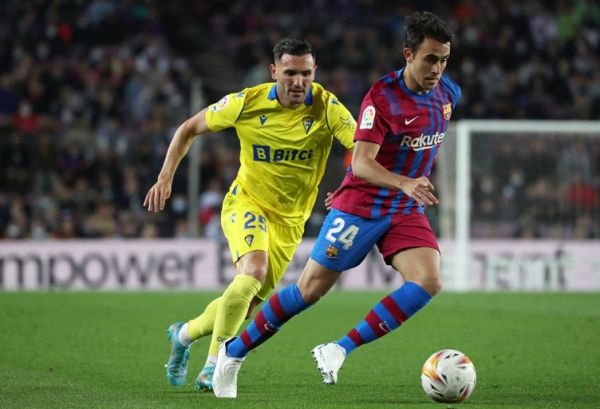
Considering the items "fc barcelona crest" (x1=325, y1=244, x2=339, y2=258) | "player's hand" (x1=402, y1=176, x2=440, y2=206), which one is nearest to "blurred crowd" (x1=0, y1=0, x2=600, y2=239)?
"fc barcelona crest" (x1=325, y1=244, x2=339, y2=258)

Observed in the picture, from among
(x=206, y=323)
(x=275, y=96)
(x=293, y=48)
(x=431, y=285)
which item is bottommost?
(x=206, y=323)

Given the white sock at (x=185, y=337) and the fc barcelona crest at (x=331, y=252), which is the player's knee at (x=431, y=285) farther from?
the white sock at (x=185, y=337)

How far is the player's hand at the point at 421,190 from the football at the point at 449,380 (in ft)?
3.27

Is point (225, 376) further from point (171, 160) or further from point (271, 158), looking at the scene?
point (271, 158)

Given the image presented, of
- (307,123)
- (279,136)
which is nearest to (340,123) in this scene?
(307,123)

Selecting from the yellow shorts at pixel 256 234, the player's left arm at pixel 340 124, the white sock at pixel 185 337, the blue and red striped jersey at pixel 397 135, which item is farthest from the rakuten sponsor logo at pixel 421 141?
the white sock at pixel 185 337

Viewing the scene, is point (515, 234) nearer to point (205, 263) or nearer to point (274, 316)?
point (205, 263)

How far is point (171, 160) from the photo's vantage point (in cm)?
765

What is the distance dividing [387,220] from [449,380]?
103 cm

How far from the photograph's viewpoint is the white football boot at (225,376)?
7.05 meters

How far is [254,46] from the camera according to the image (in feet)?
76.0

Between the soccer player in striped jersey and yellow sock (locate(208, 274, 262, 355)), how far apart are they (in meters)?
0.15

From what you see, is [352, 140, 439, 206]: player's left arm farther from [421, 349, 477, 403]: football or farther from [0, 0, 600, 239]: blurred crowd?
[0, 0, 600, 239]: blurred crowd

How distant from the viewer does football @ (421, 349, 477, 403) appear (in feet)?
22.1
